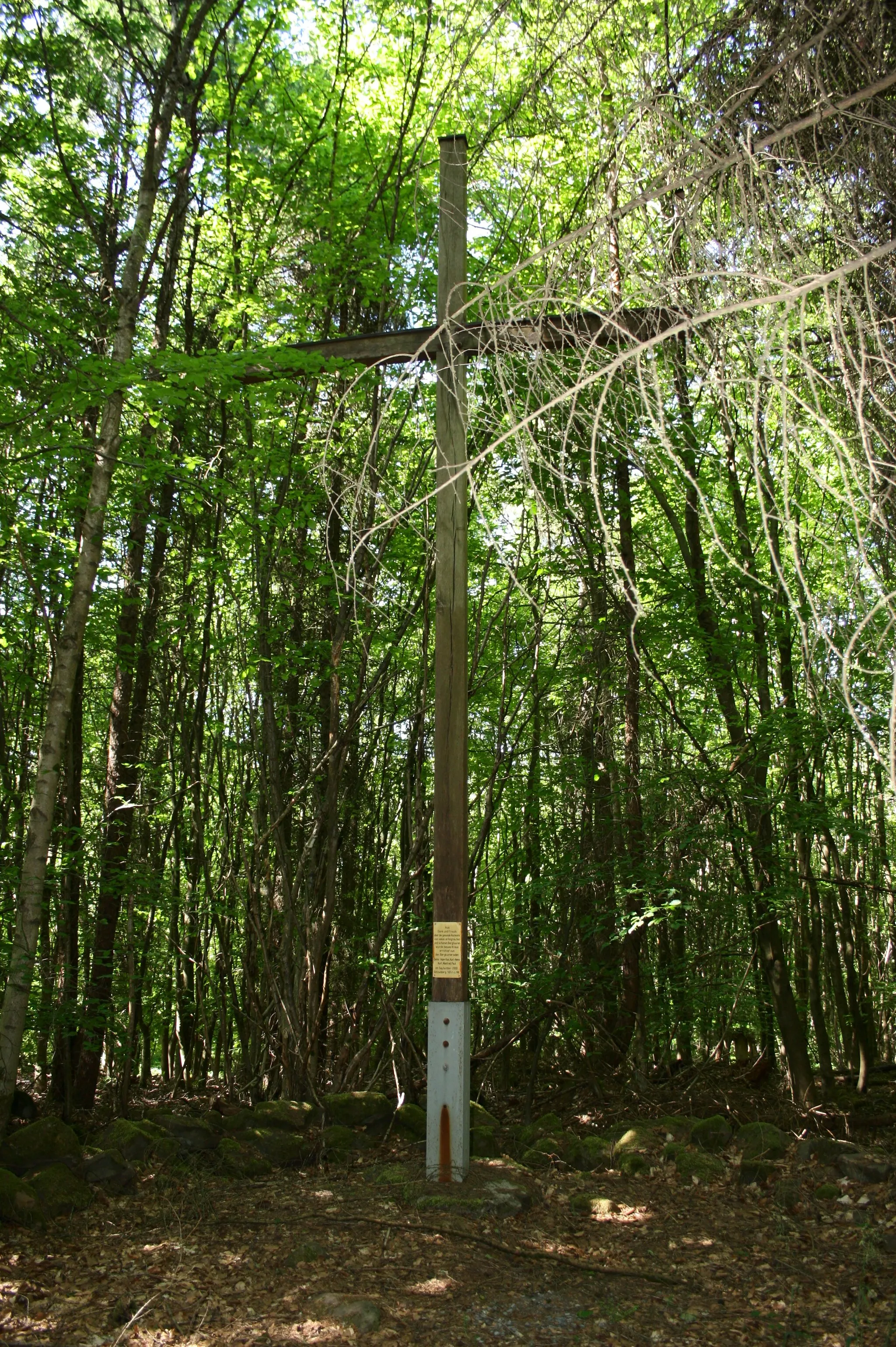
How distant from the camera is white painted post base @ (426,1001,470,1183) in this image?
489 cm

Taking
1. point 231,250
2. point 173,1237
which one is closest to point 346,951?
point 173,1237

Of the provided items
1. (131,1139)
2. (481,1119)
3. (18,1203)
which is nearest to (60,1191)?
(18,1203)

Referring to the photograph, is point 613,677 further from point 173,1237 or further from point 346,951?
point 173,1237

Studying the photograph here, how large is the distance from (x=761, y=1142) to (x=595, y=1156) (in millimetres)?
947

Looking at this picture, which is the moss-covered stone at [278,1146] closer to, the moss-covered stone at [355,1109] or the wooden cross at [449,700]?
the moss-covered stone at [355,1109]

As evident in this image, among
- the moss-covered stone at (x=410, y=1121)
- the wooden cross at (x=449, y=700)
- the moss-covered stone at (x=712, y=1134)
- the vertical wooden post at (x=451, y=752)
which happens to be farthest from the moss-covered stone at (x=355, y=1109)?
the moss-covered stone at (x=712, y=1134)

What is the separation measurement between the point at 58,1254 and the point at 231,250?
6872 mm

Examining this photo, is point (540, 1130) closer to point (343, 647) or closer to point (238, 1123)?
point (238, 1123)

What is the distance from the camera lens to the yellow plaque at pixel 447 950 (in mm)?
4977

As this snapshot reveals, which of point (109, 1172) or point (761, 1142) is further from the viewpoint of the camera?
point (761, 1142)

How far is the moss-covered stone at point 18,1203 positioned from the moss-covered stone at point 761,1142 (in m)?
3.65

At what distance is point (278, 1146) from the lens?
5742 mm

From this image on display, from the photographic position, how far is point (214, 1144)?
568cm

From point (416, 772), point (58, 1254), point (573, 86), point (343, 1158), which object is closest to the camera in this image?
point (573, 86)
